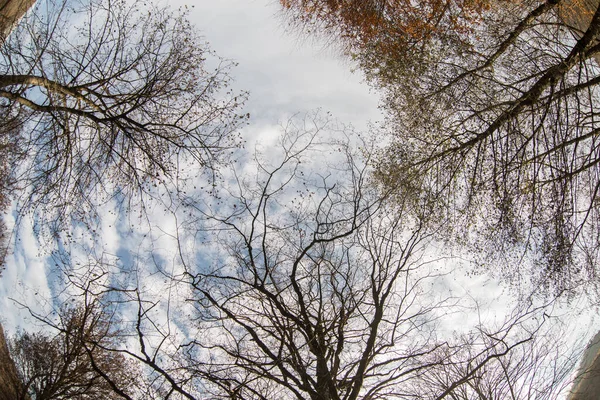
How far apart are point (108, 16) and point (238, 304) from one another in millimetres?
5054

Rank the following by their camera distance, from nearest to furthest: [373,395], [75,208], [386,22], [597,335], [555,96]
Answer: [555,96]
[373,395]
[75,208]
[386,22]
[597,335]

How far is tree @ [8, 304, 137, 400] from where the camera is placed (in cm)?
905

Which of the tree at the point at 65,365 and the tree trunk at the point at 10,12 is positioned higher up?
the tree trunk at the point at 10,12

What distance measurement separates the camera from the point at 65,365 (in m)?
8.94

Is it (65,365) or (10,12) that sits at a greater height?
(10,12)

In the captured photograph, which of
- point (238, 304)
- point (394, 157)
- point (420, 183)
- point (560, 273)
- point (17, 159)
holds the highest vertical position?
point (394, 157)

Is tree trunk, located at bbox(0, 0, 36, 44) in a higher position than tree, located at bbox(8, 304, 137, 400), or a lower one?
higher

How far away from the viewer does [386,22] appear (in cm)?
823

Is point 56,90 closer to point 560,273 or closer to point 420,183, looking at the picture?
point 420,183

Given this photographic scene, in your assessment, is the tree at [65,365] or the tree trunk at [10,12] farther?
the tree at [65,365]

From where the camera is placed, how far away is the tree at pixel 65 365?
905 cm

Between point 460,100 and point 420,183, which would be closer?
point 460,100

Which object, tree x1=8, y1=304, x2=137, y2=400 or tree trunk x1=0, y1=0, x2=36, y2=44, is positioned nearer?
tree trunk x1=0, y1=0, x2=36, y2=44

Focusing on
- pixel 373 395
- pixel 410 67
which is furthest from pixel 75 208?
pixel 410 67
